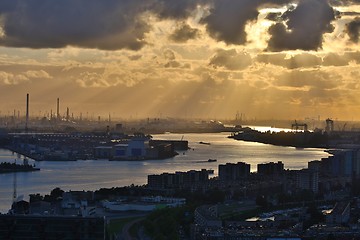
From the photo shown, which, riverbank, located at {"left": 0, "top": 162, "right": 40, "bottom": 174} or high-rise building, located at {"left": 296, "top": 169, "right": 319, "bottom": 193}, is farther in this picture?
riverbank, located at {"left": 0, "top": 162, "right": 40, "bottom": 174}

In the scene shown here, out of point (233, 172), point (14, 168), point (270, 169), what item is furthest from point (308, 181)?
point (14, 168)

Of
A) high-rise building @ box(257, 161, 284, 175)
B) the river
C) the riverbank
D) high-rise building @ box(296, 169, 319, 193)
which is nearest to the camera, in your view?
high-rise building @ box(296, 169, 319, 193)

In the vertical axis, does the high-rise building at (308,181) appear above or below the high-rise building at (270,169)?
below

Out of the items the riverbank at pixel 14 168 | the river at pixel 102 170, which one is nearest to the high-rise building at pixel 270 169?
the river at pixel 102 170

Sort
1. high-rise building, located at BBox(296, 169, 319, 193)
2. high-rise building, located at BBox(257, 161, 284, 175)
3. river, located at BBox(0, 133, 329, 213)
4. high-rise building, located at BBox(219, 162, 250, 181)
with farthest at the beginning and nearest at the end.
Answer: high-rise building, located at BBox(257, 161, 284, 175) → high-rise building, located at BBox(219, 162, 250, 181) → river, located at BBox(0, 133, 329, 213) → high-rise building, located at BBox(296, 169, 319, 193)

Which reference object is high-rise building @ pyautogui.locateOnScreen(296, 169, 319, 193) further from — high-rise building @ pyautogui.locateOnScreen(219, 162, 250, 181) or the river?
the river

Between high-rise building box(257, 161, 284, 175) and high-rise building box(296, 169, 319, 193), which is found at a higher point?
high-rise building box(257, 161, 284, 175)

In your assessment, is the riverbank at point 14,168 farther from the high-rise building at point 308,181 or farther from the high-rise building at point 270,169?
the high-rise building at point 308,181

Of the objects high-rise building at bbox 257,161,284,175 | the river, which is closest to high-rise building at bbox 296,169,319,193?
high-rise building at bbox 257,161,284,175

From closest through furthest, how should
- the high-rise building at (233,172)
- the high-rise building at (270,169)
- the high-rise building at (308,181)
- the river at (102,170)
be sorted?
the high-rise building at (308,181), the river at (102,170), the high-rise building at (233,172), the high-rise building at (270,169)

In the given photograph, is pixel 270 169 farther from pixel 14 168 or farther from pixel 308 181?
pixel 14 168

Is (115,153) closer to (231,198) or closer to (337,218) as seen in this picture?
(231,198)
